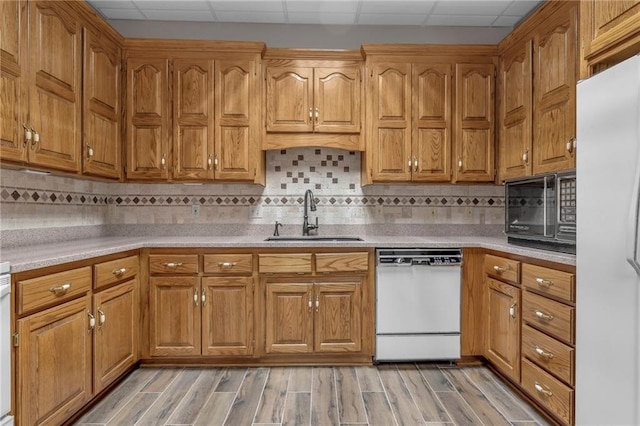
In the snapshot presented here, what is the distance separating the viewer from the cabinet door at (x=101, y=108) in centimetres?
260

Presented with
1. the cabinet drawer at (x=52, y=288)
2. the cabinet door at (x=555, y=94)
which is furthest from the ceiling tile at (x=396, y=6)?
the cabinet drawer at (x=52, y=288)

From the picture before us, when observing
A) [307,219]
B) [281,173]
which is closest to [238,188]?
[281,173]

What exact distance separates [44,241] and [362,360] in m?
2.38

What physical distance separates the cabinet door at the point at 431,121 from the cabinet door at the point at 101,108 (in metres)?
2.35

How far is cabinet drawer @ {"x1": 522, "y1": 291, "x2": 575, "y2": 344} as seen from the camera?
1.91m

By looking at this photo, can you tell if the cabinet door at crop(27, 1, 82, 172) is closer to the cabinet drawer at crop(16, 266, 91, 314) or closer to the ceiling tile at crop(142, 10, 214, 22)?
the cabinet drawer at crop(16, 266, 91, 314)

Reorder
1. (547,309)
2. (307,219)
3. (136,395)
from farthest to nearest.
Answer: (307,219)
(136,395)
(547,309)

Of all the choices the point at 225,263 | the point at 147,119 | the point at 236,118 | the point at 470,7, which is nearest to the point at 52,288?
the point at 225,263

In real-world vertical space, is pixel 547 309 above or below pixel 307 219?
below

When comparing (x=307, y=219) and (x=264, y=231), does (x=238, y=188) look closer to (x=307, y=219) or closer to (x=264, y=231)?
(x=264, y=231)

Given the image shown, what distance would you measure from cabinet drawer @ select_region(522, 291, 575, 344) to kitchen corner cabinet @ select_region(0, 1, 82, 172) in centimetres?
288

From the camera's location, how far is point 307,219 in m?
3.44

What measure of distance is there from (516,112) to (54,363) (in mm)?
3278

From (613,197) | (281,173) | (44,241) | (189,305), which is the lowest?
(189,305)
